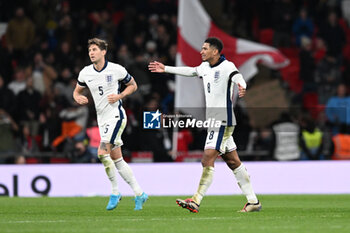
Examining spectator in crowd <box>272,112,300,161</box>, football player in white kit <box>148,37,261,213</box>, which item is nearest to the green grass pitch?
→ football player in white kit <box>148,37,261,213</box>

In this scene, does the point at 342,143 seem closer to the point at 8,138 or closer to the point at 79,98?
the point at 8,138

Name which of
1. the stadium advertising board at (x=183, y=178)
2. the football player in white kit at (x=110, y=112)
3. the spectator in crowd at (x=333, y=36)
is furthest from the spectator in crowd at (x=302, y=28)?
the football player in white kit at (x=110, y=112)

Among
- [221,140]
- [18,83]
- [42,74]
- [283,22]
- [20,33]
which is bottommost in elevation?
[18,83]

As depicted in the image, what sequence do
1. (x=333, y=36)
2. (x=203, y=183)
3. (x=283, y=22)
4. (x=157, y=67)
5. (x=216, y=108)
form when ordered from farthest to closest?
(x=283, y=22) → (x=333, y=36) → (x=157, y=67) → (x=216, y=108) → (x=203, y=183)

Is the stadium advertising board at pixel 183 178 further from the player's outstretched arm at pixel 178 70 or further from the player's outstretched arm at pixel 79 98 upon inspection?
the player's outstretched arm at pixel 178 70

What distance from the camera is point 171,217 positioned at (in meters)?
11.6

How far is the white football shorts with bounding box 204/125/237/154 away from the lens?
1206 centimetres

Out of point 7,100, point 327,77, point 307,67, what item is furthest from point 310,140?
point 7,100

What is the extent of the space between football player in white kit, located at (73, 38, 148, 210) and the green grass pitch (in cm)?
38

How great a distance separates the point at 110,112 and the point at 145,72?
31.0 feet

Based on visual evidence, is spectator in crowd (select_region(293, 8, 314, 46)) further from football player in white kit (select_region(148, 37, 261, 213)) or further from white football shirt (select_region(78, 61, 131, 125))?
football player in white kit (select_region(148, 37, 261, 213))

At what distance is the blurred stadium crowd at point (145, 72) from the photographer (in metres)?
18.8

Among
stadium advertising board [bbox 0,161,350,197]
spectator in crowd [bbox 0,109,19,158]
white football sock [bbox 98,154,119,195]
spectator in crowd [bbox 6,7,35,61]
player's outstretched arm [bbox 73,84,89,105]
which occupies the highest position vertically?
player's outstretched arm [bbox 73,84,89,105]

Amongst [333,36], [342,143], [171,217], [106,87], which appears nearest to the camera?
[171,217]
